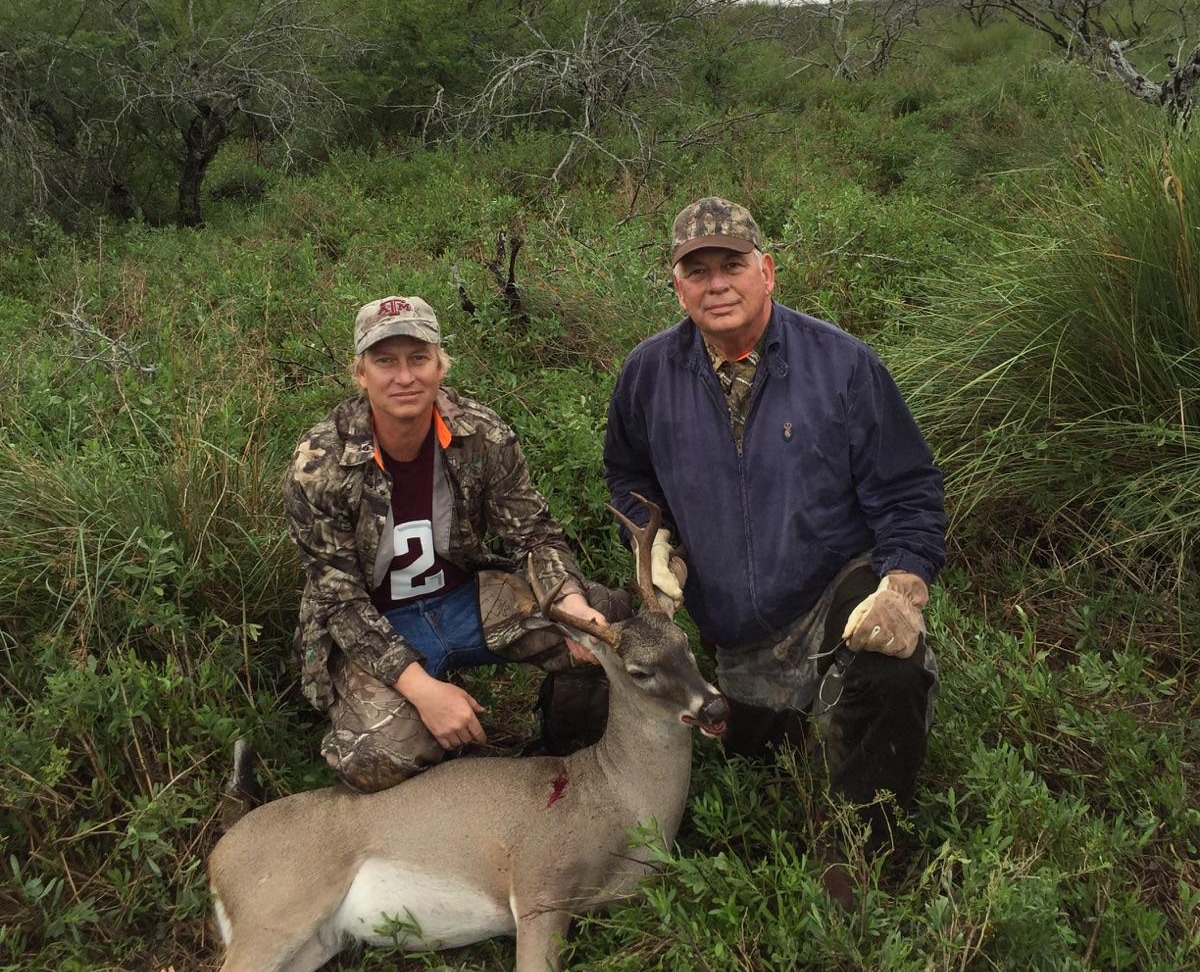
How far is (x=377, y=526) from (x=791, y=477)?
1.49 metres

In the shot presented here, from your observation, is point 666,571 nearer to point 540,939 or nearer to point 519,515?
point 519,515

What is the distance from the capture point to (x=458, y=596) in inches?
159

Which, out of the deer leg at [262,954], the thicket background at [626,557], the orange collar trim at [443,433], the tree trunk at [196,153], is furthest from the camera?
the tree trunk at [196,153]

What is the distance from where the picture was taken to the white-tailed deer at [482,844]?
3.12 m

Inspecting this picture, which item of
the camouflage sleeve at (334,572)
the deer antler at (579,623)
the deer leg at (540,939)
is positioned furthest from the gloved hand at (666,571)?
the deer leg at (540,939)

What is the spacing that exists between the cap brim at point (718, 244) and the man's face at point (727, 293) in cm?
2

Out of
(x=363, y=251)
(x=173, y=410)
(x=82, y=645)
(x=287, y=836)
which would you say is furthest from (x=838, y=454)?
(x=363, y=251)

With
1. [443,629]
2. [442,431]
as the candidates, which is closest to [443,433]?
[442,431]

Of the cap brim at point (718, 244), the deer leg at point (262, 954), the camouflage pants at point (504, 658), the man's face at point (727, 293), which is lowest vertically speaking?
the deer leg at point (262, 954)

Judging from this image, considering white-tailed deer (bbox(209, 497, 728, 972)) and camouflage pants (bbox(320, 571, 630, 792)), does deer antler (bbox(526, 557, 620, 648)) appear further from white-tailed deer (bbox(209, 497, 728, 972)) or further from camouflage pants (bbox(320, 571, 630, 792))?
camouflage pants (bbox(320, 571, 630, 792))

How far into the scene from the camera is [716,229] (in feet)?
11.2

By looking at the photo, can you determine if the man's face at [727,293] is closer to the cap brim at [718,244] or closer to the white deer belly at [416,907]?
the cap brim at [718,244]

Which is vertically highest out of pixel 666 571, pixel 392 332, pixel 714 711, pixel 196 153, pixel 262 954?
pixel 392 332

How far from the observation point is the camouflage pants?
3480 mm
